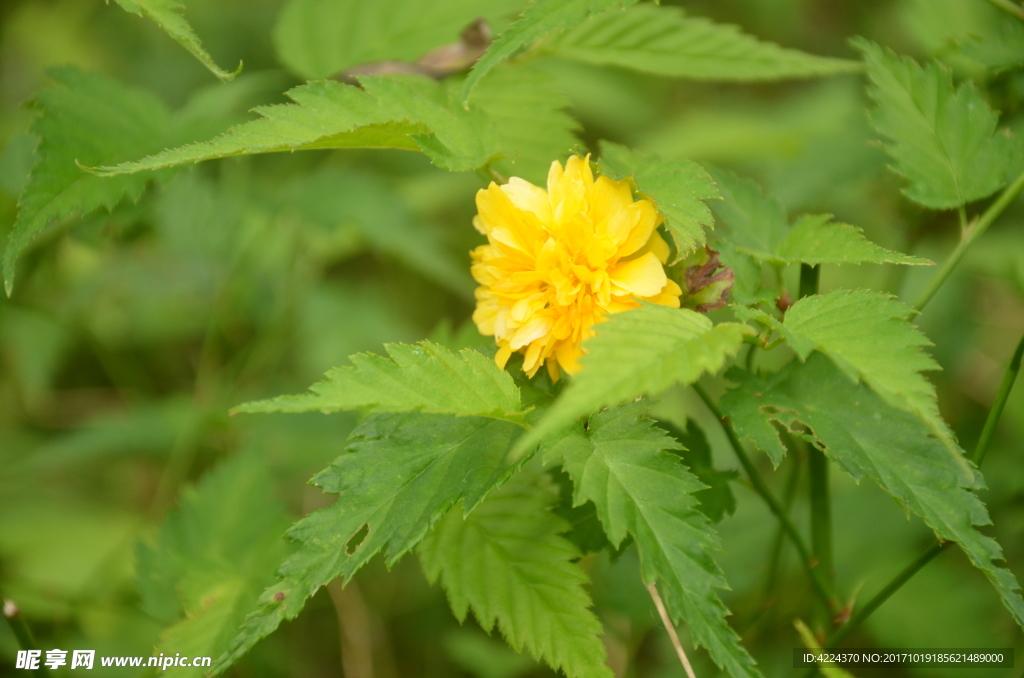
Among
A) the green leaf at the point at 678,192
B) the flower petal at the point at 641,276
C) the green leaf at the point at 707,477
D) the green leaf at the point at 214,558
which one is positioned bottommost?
the green leaf at the point at 214,558

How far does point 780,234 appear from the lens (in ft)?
3.18

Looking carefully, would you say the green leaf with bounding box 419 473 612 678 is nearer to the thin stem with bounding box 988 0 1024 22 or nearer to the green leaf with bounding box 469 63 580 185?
the green leaf with bounding box 469 63 580 185

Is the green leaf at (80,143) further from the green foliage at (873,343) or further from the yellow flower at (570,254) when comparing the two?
the green foliage at (873,343)

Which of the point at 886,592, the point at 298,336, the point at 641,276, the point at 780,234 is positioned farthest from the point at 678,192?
the point at 298,336

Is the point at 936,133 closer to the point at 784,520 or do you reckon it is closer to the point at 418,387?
the point at 784,520

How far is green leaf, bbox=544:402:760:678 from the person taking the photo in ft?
2.26

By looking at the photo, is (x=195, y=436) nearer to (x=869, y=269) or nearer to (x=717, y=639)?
(x=717, y=639)

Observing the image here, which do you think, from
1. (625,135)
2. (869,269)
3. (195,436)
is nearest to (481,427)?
(195,436)

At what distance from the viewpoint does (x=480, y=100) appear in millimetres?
1200

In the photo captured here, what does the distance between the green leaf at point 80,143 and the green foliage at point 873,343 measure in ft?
3.09

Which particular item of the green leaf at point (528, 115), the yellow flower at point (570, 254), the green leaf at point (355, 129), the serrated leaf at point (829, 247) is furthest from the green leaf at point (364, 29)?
the serrated leaf at point (829, 247)

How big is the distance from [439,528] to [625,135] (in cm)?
228

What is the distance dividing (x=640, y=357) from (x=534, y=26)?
17.8 inches

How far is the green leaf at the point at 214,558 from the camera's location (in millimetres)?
1036
